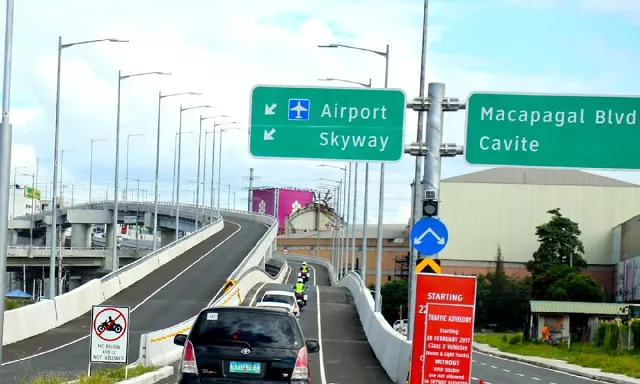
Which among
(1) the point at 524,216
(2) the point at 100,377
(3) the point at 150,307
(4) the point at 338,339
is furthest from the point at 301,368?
(1) the point at 524,216

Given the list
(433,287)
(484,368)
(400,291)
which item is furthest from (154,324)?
(400,291)

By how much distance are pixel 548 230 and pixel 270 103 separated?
302 ft

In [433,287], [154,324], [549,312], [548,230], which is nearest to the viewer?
[433,287]

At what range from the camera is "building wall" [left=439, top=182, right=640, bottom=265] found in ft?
383

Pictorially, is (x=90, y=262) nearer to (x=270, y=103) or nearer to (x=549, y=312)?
(x=549, y=312)

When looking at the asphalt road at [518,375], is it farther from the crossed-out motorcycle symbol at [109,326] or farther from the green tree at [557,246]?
the green tree at [557,246]

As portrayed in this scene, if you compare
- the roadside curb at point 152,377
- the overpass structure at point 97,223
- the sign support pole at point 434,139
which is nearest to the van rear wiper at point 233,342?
the sign support pole at point 434,139

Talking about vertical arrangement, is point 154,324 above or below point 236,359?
below

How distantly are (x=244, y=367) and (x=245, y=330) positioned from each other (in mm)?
529

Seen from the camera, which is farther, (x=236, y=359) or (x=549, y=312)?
(x=549, y=312)

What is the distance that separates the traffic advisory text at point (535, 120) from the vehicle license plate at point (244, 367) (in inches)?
273

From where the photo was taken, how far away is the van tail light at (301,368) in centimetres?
1440

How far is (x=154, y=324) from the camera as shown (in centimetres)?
4416

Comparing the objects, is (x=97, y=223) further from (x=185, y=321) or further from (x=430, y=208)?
(x=430, y=208)
